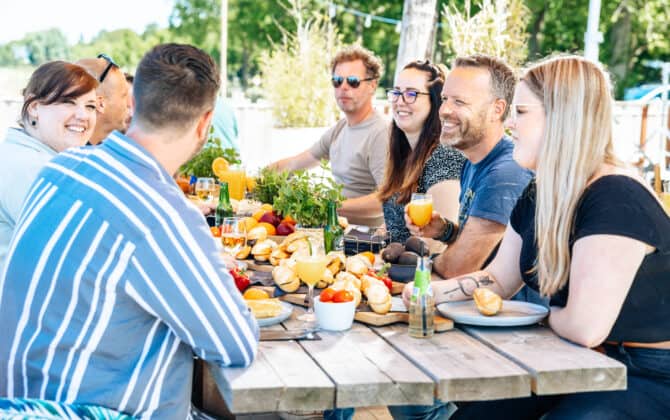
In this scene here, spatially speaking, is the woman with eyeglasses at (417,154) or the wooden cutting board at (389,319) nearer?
the wooden cutting board at (389,319)

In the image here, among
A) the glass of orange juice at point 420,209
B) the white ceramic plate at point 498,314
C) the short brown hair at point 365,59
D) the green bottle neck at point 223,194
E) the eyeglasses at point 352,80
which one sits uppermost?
the short brown hair at point 365,59

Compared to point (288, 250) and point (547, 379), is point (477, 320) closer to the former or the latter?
point (547, 379)

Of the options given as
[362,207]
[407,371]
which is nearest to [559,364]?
[407,371]

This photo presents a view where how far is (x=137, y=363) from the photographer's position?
198cm

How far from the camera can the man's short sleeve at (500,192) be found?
3.22 metres

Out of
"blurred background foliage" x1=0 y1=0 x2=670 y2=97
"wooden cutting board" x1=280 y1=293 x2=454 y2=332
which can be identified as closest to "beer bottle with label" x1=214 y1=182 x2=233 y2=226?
"wooden cutting board" x1=280 y1=293 x2=454 y2=332

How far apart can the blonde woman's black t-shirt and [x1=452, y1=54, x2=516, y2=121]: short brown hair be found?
139 cm

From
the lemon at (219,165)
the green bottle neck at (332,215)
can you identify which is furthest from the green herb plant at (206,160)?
the green bottle neck at (332,215)

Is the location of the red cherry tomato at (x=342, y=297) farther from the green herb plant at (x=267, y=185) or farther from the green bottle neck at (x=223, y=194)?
the green herb plant at (x=267, y=185)

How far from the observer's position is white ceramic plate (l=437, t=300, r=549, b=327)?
7.61ft

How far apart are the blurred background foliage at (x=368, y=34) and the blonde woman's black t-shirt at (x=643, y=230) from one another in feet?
46.2

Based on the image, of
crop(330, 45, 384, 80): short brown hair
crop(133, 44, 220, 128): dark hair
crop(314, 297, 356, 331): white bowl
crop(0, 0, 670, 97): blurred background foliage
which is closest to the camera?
crop(133, 44, 220, 128): dark hair

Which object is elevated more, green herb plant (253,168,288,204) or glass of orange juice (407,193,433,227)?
glass of orange juice (407,193,433,227)

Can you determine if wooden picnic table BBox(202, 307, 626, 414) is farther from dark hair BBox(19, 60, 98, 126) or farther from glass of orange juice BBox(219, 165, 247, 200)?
glass of orange juice BBox(219, 165, 247, 200)
